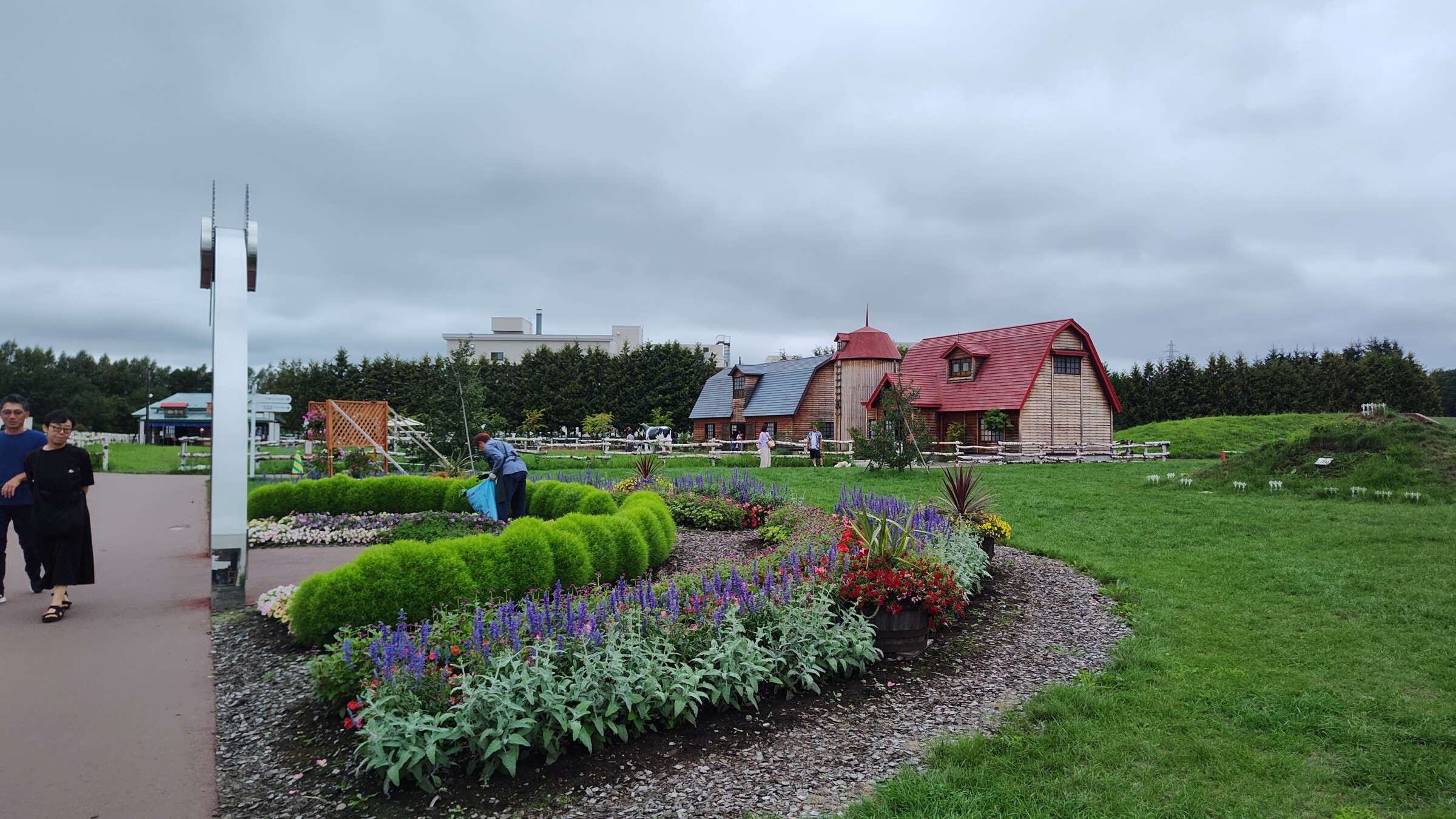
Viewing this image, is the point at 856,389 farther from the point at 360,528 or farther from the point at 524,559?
the point at 524,559

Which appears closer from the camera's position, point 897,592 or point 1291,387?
point 897,592

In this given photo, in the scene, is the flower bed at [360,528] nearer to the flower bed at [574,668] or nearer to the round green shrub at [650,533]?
the round green shrub at [650,533]

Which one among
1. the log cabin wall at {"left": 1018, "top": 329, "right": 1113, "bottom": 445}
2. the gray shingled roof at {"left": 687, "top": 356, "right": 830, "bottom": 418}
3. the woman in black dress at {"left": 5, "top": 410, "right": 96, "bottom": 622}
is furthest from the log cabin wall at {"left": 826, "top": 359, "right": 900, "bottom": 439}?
the woman in black dress at {"left": 5, "top": 410, "right": 96, "bottom": 622}

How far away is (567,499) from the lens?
442 inches

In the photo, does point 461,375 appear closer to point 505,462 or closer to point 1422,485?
point 505,462

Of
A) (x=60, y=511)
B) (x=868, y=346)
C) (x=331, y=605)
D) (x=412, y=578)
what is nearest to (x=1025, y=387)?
(x=868, y=346)

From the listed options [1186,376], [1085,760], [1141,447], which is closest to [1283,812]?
[1085,760]

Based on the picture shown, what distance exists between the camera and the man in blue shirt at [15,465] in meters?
7.13

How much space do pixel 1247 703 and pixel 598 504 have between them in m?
7.06

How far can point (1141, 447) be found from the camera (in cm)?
3206

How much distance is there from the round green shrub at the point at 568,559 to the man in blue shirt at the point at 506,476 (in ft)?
12.6

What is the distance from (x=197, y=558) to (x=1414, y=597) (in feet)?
45.7

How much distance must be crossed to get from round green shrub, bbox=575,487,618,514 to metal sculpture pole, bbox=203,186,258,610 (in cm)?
372

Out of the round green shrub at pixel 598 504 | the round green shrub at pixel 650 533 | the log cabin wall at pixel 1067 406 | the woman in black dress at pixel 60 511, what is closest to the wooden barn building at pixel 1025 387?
the log cabin wall at pixel 1067 406
